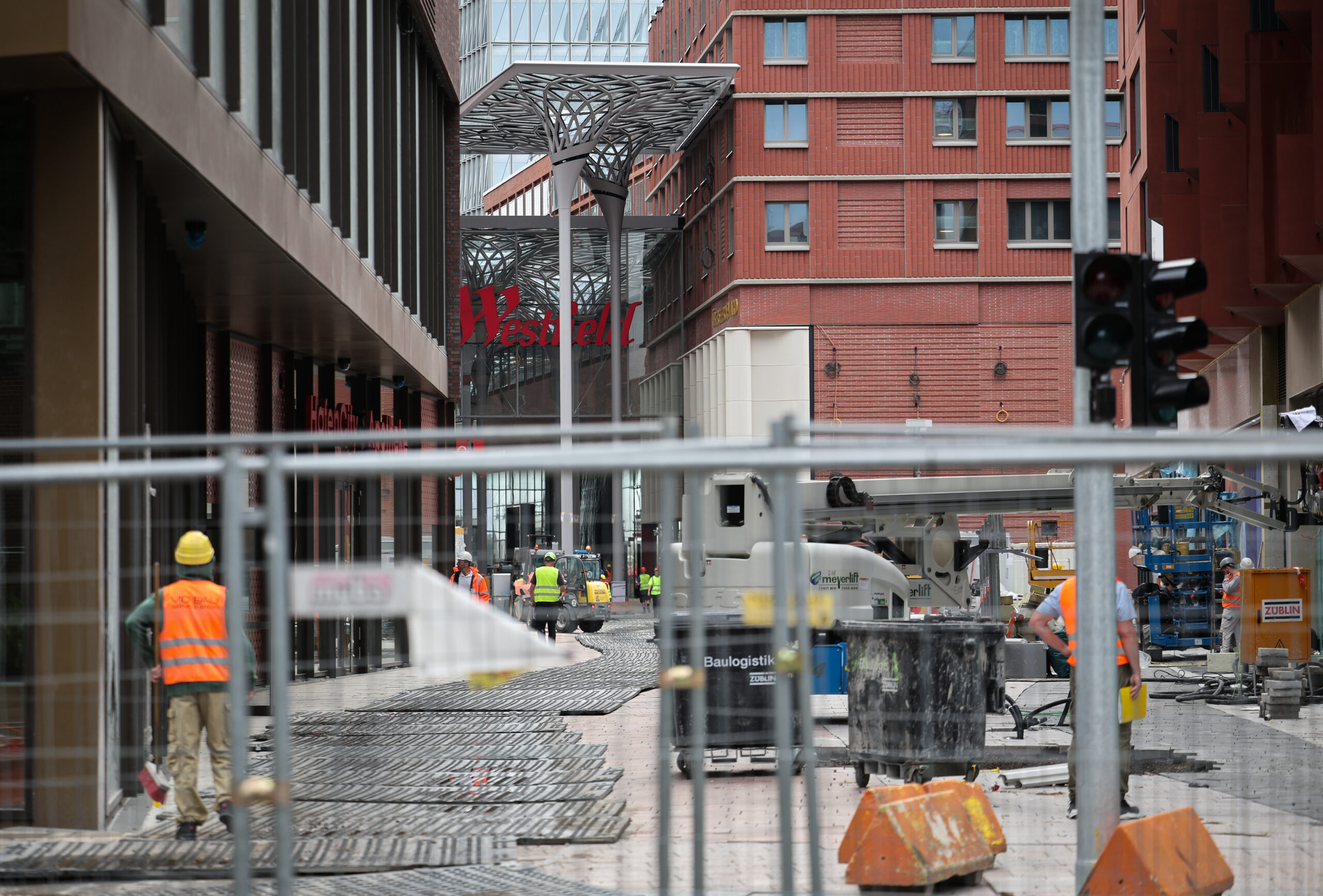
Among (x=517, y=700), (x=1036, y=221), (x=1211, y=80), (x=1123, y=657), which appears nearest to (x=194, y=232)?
(x=517, y=700)

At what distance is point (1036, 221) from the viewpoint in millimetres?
55188

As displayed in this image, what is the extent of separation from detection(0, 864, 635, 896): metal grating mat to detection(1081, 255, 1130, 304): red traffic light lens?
397 cm

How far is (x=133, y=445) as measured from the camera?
7.98 meters

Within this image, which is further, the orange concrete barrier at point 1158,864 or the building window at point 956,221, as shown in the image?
the building window at point 956,221

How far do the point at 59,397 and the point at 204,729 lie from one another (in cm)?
390

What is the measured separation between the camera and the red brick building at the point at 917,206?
54.8 m

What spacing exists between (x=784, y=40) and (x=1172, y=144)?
2678 centimetres

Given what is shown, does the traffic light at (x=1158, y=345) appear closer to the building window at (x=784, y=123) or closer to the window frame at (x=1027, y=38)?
the building window at (x=784, y=123)

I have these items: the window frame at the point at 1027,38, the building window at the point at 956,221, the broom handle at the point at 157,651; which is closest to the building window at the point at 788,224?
the building window at the point at 956,221

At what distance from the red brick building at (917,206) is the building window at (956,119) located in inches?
2.1

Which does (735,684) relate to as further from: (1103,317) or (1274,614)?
(1274,614)

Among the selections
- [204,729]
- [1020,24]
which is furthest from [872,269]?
[204,729]

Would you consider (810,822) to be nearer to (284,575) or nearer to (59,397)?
(284,575)

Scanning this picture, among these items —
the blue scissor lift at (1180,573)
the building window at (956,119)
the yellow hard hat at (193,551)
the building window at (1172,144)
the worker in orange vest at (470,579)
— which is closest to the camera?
the worker in orange vest at (470,579)
